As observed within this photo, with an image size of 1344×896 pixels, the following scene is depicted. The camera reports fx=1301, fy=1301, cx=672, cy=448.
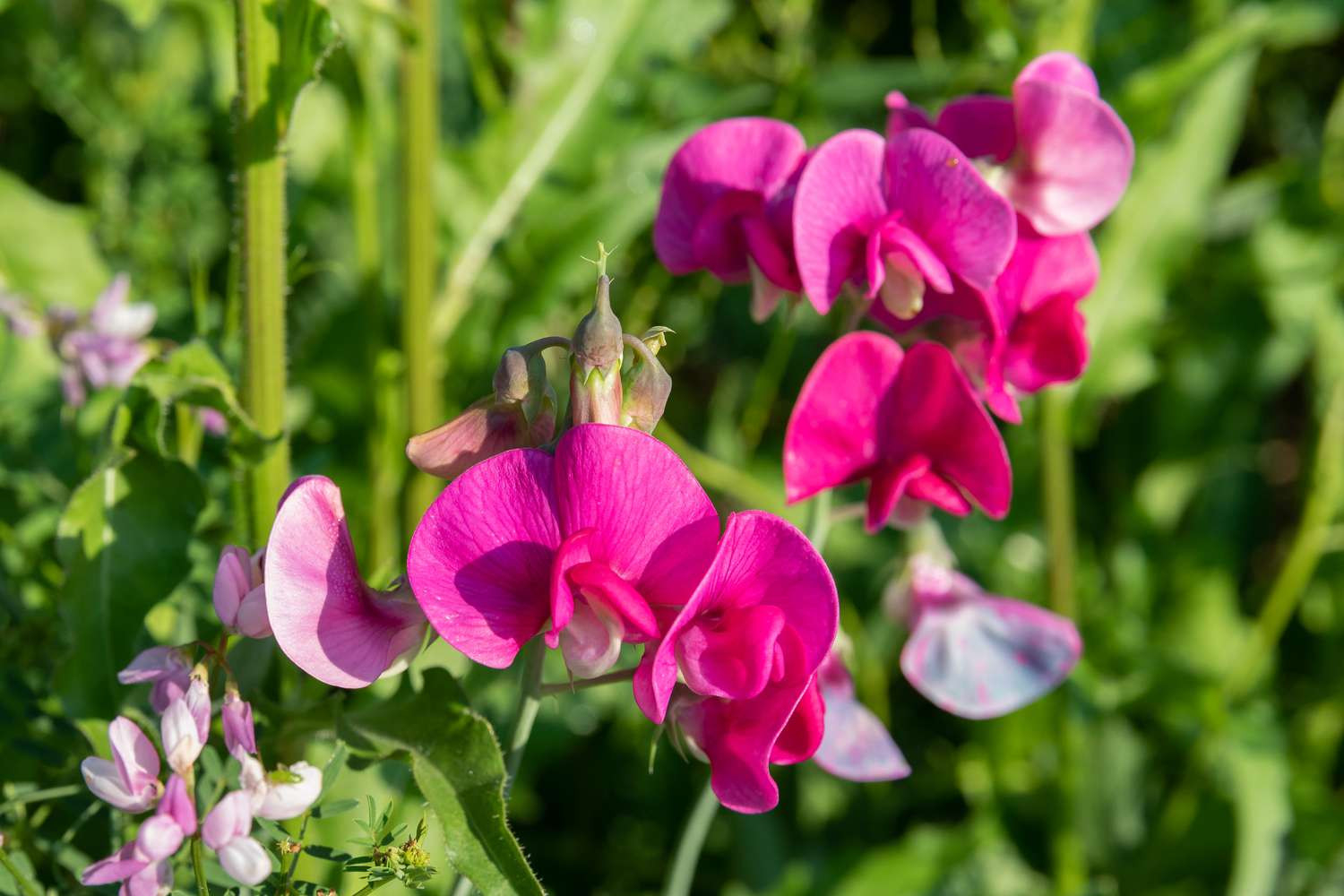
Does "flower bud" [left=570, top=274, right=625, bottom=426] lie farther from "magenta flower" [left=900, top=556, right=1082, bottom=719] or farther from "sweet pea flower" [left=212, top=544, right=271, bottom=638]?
"magenta flower" [left=900, top=556, right=1082, bottom=719]

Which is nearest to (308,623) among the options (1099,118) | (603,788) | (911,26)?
(1099,118)

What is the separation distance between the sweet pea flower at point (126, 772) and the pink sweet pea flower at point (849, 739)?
443 mm

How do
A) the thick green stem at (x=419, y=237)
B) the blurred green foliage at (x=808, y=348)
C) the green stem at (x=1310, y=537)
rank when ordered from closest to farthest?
the thick green stem at (x=419, y=237), the blurred green foliage at (x=808, y=348), the green stem at (x=1310, y=537)

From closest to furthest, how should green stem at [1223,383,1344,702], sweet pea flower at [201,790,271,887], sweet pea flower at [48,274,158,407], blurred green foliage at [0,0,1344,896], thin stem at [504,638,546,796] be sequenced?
sweet pea flower at [201,790,271,887] → thin stem at [504,638,546,796] → sweet pea flower at [48,274,158,407] → blurred green foliage at [0,0,1344,896] → green stem at [1223,383,1344,702]

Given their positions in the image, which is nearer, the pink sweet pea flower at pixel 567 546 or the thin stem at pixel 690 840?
the pink sweet pea flower at pixel 567 546

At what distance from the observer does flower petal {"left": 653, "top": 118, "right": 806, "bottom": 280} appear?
0.88 meters

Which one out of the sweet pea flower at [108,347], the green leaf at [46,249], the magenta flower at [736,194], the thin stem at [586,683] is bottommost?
the green leaf at [46,249]

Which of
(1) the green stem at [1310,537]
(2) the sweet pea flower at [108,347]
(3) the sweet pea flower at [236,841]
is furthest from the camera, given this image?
(1) the green stem at [1310,537]

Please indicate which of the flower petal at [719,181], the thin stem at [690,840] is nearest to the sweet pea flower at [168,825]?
the thin stem at [690,840]

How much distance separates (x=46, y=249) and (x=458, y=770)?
1081 mm

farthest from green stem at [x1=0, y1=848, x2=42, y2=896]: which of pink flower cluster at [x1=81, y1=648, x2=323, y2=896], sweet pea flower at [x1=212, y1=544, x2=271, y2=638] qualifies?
sweet pea flower at [x1=212, y1=544, x2=271, y2=638]

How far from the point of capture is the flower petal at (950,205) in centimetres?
80

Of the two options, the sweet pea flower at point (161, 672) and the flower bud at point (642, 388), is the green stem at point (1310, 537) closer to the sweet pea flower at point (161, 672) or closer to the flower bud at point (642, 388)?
the flower bud at point (642, 388)

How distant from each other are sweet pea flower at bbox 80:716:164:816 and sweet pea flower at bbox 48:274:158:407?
16.5 inches
